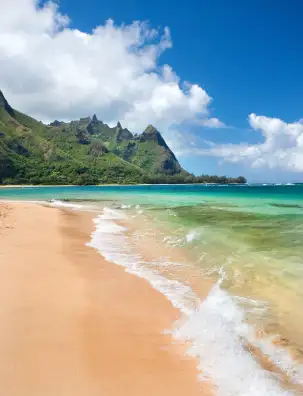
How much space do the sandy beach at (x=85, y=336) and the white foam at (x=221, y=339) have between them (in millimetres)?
253

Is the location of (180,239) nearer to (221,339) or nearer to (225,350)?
(221,339)

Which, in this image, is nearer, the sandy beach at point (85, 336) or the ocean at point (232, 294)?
the sandy beach at point (85, 336)

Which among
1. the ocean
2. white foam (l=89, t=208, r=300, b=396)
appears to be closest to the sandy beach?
white foam (l=89, t=208, r=300, b=396)

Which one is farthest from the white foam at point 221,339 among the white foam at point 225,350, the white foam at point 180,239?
the white foam at point 180,239

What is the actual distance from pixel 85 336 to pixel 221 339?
2.14 m

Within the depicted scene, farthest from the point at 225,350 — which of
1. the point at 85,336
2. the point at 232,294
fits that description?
the point at 232,294

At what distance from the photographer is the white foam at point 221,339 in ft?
12.0

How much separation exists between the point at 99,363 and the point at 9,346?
52.6 inches

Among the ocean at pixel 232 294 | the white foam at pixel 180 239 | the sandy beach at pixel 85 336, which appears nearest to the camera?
the sandy beach at pixel 85 336

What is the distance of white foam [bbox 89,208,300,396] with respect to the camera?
3.65 metres

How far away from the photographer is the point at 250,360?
4.15 meters

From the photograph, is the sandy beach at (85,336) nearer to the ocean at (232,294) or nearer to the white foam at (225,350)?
the white foam at (225,350)

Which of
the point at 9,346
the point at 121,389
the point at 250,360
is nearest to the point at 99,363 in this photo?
the point at 121,389

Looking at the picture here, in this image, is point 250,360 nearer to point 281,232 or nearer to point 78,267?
point 78,267
